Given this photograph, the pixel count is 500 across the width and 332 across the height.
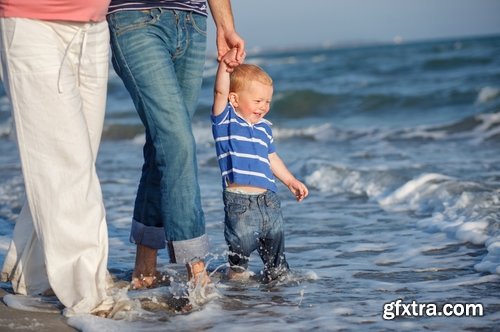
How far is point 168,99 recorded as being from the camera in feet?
11.1

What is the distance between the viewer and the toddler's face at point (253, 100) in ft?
13.1

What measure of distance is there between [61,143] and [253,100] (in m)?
1.20

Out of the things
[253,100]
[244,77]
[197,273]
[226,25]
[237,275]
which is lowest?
[237,275]

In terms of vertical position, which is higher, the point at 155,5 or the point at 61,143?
the point at 155,5

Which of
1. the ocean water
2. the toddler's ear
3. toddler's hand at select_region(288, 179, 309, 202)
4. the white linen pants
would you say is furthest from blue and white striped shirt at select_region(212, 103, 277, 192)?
the white linen pants

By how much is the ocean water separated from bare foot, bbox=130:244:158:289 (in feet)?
0.45

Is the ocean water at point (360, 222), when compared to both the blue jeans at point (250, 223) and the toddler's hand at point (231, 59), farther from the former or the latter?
the toddler's hand at point (231, 59)

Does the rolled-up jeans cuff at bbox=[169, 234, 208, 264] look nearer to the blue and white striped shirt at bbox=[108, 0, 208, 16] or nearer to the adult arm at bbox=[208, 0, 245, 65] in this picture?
the adult arm at bbox=[208, 0, 245, 65]

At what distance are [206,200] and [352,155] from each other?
327cm

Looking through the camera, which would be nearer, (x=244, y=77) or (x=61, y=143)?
(x=61, y=143)

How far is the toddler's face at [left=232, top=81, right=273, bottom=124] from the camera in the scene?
400 cm

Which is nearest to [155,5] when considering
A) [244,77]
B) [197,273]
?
[244,77]

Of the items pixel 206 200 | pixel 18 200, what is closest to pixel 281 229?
pixel 206 200

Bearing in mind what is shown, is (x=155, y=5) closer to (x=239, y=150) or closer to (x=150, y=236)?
(x=239, y=150)
